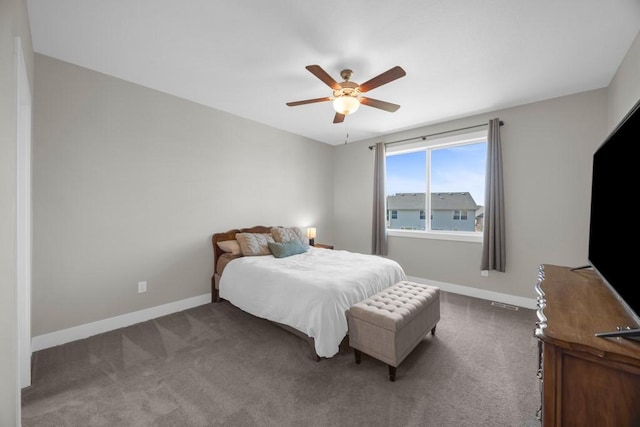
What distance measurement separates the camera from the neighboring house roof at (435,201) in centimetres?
410

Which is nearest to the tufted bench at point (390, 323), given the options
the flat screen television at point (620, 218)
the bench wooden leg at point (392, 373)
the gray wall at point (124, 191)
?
the bench wooden leg at point (392, 373)

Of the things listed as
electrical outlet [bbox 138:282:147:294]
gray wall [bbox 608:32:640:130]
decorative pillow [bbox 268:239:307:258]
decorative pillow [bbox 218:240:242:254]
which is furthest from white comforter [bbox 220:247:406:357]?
gray wall [bbox 608:32:640:130]

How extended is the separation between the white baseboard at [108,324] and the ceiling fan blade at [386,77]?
3.28 meters

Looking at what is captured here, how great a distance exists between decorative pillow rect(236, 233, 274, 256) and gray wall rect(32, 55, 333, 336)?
1.39 feet

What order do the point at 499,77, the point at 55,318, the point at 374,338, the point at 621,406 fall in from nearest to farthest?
the point at 621,406
the point at 374,338
the point at 55,318
the point at 499,77

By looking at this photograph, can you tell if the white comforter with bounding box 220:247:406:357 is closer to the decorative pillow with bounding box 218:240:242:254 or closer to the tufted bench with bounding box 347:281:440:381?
the tufted bench with bounding box 347:281:440:381

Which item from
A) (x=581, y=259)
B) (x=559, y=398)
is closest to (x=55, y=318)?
(x=559, y=398)

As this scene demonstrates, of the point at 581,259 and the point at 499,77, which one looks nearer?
the point at 499,77

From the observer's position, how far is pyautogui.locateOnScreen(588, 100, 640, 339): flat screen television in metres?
1.06

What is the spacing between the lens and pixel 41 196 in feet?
7.88

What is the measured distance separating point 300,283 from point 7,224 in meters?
1.88

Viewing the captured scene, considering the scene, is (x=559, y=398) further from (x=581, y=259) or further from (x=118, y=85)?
(x=118, y=85)

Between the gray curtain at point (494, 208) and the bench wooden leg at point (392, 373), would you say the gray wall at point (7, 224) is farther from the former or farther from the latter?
the gray curtain at point (494, 208)

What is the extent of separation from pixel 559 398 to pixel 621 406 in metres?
0.16
